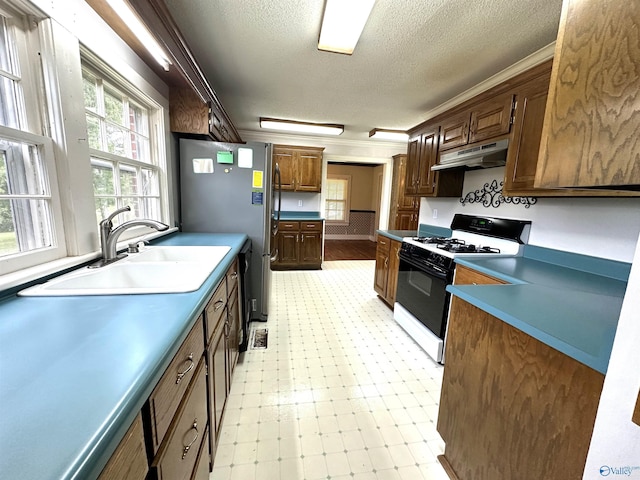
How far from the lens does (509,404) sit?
0.95 metres

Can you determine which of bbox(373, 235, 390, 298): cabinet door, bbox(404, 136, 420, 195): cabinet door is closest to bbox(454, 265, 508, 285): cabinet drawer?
bbox(373, 235, 390, 298): cabinet door

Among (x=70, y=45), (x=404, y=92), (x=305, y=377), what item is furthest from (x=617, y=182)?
(x=404, y=92)

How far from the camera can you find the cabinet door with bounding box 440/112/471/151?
2.29m

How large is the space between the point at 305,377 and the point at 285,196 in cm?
348

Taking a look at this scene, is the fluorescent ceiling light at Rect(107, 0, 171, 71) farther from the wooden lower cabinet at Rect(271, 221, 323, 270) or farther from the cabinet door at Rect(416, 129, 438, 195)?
the wooden lower cabinet at Rect(271, 221, 323, 270)

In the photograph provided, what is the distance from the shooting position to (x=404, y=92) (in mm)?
2711

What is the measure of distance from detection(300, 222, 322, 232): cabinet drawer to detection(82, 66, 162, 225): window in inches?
99.8

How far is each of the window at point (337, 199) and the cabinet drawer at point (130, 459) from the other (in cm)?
711

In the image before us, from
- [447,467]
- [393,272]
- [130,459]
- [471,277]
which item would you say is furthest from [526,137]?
[130,459]

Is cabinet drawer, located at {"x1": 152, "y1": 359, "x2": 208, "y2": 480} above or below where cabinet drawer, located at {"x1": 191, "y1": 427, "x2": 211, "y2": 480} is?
above

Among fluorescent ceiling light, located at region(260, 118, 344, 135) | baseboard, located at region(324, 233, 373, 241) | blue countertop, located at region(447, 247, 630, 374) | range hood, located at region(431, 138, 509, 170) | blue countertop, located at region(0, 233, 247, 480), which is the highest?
fluorescent ceiling light, located at region(260, 118, 344, 135)

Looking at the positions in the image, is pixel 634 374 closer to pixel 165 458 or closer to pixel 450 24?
pixel 165 458

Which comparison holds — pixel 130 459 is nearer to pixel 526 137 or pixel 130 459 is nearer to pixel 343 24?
pixel 343 24

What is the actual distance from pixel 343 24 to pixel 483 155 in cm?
138
